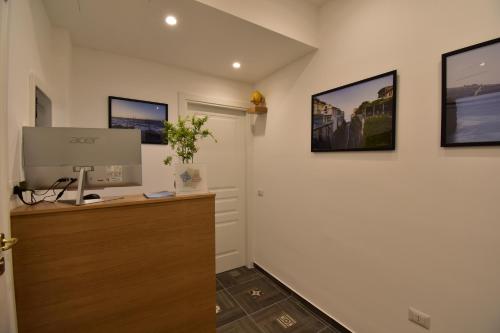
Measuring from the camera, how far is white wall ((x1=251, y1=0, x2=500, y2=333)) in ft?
4.08

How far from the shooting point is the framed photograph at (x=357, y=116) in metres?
1.61

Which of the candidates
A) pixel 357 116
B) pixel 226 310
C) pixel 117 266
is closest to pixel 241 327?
pixel 226 310

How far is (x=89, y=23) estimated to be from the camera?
5.91ft

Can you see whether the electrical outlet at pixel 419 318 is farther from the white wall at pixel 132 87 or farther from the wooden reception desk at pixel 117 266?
the white wall at pixel 132 87

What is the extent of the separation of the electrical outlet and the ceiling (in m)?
2.26

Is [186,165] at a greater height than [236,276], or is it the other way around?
[186,165]

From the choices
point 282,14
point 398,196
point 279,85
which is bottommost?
point 398,196

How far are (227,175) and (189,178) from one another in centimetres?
151

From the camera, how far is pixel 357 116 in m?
1.82

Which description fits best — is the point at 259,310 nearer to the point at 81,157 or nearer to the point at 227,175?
the point at 227,175

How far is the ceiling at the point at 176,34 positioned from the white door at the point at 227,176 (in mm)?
666

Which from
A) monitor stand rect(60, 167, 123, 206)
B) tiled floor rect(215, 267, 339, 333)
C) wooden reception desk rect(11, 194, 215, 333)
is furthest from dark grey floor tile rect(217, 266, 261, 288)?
monitor stand rect(60, 167, 123, 206)

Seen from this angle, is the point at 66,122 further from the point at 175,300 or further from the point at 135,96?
the point at 175,300

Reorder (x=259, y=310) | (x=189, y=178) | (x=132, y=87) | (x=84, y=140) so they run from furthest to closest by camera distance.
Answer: (x=132, y=87) → (x=259, y=310) → (x=189, y=178) → (x=84, y=140)
